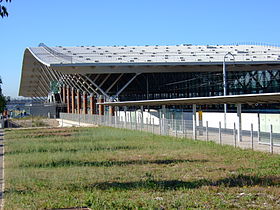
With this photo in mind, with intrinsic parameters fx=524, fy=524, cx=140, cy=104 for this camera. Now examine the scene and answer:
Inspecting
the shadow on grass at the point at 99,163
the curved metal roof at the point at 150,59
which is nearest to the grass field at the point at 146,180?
the shadow on grass at the point at 99,163

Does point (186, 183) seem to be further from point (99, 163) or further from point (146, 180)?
point (99, 163)

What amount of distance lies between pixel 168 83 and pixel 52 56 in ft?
56.4

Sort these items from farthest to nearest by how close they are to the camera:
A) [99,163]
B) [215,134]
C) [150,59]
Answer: [150,59], [215,134], [99,163]

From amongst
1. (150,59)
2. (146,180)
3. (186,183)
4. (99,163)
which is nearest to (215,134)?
(99,163)

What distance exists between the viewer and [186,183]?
12547 millimetres

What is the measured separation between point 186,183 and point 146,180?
1137mm

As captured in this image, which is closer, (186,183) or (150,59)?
(186,183)

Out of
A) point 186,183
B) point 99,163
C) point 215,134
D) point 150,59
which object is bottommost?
point 186,183

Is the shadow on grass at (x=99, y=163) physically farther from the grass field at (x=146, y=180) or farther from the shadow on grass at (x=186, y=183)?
the shadow on grass at (x=186, y=183)

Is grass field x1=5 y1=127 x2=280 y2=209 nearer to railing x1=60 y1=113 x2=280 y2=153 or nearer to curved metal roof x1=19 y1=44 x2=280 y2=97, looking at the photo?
railing x1=60 y1=113 x2=280 y2=153

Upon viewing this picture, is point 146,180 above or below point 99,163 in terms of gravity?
below

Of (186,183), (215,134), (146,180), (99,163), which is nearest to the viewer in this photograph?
(186,183)

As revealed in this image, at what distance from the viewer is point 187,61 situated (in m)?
60.4

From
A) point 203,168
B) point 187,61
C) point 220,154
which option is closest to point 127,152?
point 220,154
